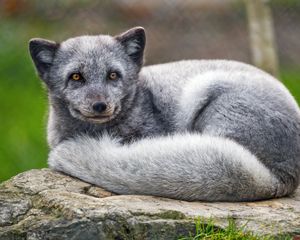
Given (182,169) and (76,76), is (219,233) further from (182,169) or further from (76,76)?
(76,76)

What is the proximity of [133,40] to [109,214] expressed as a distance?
5.12 ft

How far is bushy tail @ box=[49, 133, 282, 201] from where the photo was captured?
15.0 ft

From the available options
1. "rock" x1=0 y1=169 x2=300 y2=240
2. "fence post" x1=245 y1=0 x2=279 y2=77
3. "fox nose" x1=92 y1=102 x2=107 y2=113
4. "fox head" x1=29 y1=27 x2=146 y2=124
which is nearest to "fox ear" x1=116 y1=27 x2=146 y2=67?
"fox head" x1=29 y1=27 x2=146 y2=124

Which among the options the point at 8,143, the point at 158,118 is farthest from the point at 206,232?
the point at 8,143

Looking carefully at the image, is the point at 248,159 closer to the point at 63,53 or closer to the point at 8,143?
the point at 63,53

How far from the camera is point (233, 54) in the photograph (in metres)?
9.12

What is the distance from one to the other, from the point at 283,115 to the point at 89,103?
121cm

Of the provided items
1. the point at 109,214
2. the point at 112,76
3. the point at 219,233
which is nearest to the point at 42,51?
the point at 112,76

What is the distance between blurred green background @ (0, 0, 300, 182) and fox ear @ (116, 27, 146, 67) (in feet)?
9.40

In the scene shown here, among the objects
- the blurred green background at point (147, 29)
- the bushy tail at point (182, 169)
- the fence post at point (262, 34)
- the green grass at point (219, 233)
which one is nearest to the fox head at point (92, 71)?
the bushy tail at point (182, 169)

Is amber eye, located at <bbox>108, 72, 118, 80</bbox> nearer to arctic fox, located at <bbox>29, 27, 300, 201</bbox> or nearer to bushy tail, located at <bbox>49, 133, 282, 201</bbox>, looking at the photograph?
arctic fox, located at <bbox>29, 27, 300, 201</bbox>

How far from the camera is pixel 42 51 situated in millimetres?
5199

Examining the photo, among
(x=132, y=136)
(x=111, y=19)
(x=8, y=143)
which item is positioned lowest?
(x=8, y=143)

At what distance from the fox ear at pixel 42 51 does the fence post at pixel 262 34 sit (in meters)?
A: 2.43
